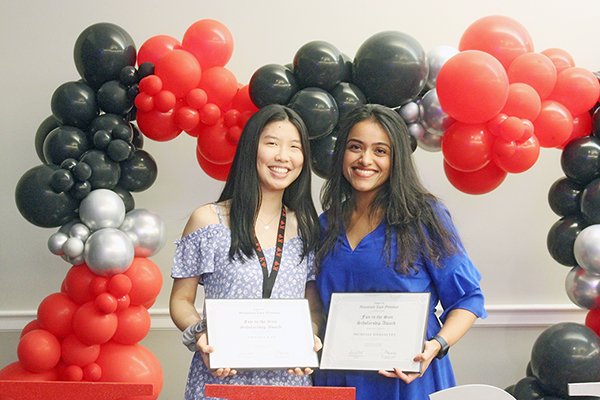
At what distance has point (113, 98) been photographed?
8.28ft

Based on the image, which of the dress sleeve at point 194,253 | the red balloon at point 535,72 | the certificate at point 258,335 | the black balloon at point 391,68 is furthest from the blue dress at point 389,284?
the red balloon at point 535,72

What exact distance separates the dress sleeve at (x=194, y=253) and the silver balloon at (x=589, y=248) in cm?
171

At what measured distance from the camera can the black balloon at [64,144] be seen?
2496 millimetres

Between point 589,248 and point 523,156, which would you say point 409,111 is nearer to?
point 523,156

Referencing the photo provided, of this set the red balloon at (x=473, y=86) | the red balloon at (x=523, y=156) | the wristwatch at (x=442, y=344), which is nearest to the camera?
the wristwatch at (x=442, y=344)

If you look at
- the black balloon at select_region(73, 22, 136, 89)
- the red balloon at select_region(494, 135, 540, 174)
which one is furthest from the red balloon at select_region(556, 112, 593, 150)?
the black balloon at select_region(73, 22, 136, 89)

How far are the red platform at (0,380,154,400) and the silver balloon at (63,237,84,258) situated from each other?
1074 millimetres

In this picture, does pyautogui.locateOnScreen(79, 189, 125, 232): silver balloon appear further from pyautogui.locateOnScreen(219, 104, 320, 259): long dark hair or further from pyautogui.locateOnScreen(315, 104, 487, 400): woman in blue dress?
pyautogui.locateOnScreen(315, 104, 487, 400): woman in blue dress

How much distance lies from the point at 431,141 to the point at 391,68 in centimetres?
47

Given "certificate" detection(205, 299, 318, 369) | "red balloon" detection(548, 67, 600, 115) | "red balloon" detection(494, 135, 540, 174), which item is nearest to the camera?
"certificate" detection(205, 299, 318, 369)

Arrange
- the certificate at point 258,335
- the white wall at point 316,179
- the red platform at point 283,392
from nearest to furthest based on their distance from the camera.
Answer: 1. the red platform at point 283,392
2. the certificate at point 258,335
3. the white wall at point 316,179

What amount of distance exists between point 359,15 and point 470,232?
5.15 feet

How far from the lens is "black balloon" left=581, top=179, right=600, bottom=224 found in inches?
100

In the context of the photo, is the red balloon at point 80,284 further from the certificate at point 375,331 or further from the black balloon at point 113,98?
the certificate at point 375,331
